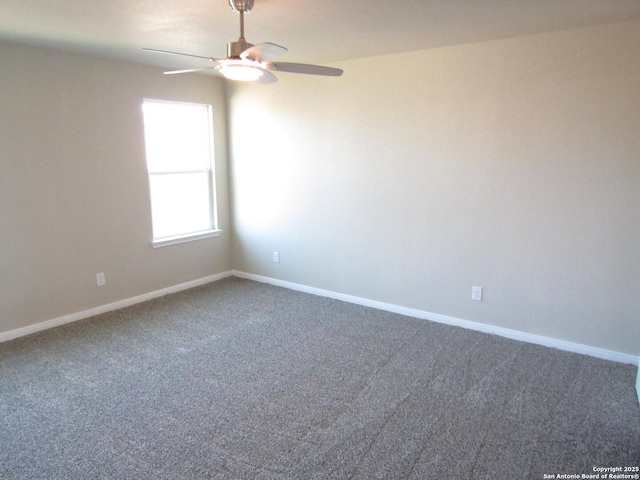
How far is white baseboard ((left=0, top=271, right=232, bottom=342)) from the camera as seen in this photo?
3.60 metres

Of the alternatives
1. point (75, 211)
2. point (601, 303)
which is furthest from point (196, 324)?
point (601, 303)

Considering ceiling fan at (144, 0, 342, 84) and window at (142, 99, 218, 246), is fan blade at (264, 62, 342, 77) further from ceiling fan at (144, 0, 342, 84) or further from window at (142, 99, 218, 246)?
window at (142, 99, 218, 246)

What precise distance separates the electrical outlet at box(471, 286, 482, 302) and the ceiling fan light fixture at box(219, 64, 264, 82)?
2.52 metres

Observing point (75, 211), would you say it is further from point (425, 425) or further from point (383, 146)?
point (425, 425)

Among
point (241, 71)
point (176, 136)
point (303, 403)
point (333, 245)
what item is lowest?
point (303, 403)

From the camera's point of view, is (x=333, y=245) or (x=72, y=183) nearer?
(x=72, y=183)

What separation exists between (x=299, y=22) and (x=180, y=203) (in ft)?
8.96

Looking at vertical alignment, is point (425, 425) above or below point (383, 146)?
below

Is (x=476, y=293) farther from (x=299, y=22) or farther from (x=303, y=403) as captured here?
(x=299, y=22)

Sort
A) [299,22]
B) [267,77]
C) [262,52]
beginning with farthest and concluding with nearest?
[299,22] → [267,77] → [262,52]

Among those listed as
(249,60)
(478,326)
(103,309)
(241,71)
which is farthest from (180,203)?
(478,326)

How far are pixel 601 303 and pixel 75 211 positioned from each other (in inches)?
174

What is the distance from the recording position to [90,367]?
3.12 meters

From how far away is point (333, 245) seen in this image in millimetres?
4516
